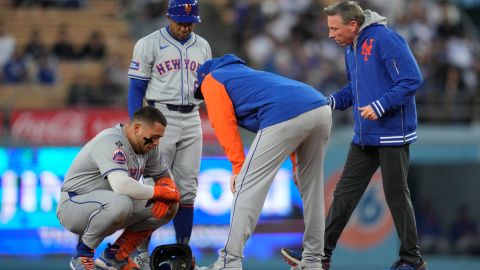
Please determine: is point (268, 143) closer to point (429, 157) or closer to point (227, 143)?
point (227, 143)

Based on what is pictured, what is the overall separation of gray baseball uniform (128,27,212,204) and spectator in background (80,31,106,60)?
9.07m

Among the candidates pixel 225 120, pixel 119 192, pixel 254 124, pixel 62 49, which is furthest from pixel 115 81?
pixel 225 120

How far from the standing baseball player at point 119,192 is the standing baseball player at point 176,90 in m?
0.53

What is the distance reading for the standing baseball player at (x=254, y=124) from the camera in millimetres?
7531

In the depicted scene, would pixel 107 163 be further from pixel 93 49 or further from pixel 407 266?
pixel 93 49

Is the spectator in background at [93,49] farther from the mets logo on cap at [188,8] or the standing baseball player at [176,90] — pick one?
the mets logo on cap at [188,8]

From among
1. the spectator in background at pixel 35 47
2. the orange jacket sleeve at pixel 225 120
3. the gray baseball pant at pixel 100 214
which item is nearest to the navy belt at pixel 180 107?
the gray baseball pant at pixel 100 214

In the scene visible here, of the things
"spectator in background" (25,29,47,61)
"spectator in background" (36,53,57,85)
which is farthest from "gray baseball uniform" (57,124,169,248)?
"spectator in background" (25,29,47,61)

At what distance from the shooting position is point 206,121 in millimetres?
16406

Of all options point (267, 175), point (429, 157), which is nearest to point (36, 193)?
point (429, 157)

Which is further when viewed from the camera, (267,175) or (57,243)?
(57,243)

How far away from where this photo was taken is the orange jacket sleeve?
24.6 ft

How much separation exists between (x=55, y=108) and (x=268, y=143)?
941cm

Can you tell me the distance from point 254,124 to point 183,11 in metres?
1.50
